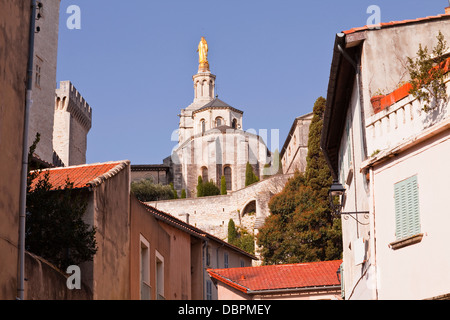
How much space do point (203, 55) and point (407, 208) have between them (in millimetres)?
112261

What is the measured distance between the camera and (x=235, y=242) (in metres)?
70.1

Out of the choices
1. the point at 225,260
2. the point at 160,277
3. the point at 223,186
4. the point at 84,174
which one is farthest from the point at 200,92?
the point at 84,174

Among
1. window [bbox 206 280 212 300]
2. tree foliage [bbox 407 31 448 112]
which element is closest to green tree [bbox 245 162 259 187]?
window [bbox 206 280 212 300]

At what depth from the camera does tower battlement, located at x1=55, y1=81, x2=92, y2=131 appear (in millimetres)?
71312

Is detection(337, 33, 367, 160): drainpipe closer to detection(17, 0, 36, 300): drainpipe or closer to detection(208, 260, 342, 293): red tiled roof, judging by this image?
detection(17, 0, 36, 300): drainpipe

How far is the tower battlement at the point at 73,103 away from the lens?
71312 millimetres

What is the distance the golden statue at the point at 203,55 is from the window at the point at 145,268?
10195cm

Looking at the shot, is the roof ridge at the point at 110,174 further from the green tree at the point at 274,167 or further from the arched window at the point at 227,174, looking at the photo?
the arched window at the point at 227,174

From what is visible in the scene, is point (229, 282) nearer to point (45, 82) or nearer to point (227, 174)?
point (45, 82)

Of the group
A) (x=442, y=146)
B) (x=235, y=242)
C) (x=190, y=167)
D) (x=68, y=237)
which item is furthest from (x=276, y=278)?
(x=190, y=167)

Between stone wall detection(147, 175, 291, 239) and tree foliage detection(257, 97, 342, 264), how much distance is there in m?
18.6

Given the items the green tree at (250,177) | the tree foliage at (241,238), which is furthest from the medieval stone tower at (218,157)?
the tree foliage at (241,238)

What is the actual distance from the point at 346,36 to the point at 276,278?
57.8 feet
